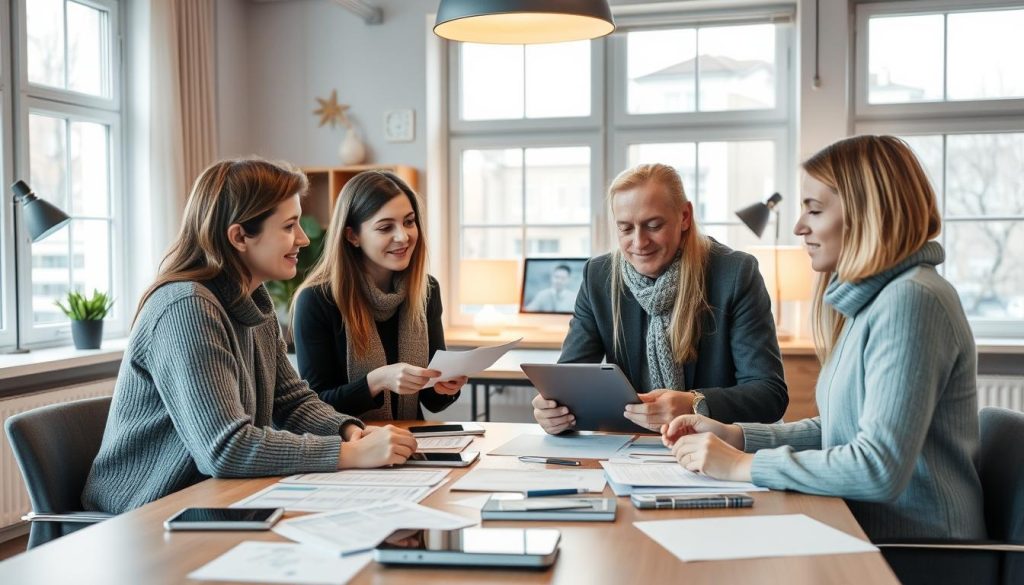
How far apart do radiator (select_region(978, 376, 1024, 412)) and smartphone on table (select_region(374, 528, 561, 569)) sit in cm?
375

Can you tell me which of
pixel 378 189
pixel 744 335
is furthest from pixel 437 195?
pixel 744 335

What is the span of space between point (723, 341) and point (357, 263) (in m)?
1.02

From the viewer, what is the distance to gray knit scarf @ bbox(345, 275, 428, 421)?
8.45ft

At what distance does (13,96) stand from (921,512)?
12.6ft

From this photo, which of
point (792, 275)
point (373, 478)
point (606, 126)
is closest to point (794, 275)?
point (792, 275)

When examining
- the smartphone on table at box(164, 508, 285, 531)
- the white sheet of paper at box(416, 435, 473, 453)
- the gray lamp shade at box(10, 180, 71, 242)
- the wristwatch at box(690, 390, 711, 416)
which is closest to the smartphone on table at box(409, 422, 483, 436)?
the white sheet of paper at box(416, 435, 473, 453)

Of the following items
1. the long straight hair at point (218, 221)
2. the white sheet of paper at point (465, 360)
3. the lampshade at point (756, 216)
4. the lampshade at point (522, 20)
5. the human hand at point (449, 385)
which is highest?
the lampshade at point (522, 20)

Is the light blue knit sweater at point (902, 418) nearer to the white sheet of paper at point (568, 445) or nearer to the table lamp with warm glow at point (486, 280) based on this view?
the white sheet of paper at point (568, 445)

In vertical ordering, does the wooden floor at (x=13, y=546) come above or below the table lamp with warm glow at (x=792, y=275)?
below

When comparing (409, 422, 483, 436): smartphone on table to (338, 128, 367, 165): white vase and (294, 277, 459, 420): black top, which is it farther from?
(338, 128, 367, 165): white vase

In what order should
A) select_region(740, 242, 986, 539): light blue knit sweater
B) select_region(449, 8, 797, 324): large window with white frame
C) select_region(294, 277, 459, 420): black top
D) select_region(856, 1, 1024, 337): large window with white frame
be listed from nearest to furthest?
1. select_region(740, 242, 986, 539): light blue knit sweater
2. select_region(294, 277, 459, 420): black top
3. select_region(856, 1, 1024, 337): large window with white frame
4. select_region(449, 8, 797, 324): large window with white frame

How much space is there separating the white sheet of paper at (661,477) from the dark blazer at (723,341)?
17.6 inches

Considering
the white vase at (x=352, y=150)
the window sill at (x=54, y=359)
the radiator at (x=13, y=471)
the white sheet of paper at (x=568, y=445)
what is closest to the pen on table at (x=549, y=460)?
the white sheet of paper at (x=568, y=445)

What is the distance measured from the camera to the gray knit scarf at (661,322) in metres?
2.38
